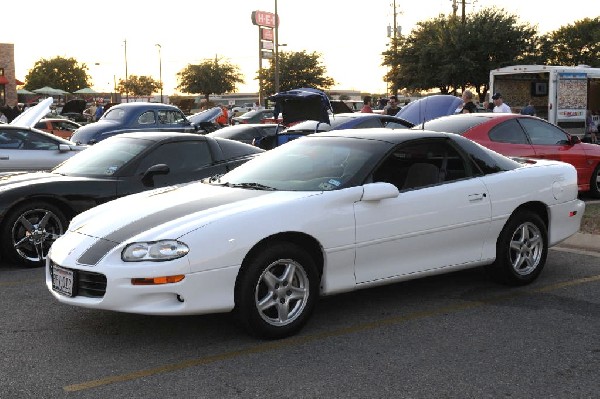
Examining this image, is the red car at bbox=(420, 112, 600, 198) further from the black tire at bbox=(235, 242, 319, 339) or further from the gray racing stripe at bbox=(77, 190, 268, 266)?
the black tire at bbox=(235, 242, 319, 339)

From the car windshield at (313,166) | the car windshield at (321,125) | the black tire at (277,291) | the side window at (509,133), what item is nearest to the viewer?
the black tire at (277,291)

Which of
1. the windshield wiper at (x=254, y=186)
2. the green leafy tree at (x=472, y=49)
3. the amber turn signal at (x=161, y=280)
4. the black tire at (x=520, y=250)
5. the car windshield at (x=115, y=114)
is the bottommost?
the black tire at (x=520, y=250)

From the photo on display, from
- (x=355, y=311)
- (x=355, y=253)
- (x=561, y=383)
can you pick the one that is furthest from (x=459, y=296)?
(x=561, y=383)

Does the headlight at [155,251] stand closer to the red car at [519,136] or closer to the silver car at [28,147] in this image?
the red car at [519,136]

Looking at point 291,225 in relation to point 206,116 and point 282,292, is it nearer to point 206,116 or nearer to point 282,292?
point 282,292

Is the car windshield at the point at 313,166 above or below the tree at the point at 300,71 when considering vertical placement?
below

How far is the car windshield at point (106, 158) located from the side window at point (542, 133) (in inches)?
212

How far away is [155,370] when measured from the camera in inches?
168

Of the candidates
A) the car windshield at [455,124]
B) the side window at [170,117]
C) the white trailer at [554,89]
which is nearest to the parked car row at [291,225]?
the car windshield at [455,124]

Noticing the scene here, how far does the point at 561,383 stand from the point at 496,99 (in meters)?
11.2

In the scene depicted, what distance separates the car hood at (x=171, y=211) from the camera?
466cm

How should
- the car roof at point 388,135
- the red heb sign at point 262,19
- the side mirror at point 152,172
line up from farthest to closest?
the red heb sign at point 262,19, the side mirror at point 152,172, the car roof at point 388,135

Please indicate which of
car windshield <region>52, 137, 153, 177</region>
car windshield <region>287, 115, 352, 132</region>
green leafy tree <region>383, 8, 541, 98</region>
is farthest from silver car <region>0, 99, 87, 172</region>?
green leafy tree <region>383, 8, 541, 98</region>

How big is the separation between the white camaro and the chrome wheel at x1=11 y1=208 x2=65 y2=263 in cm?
202
